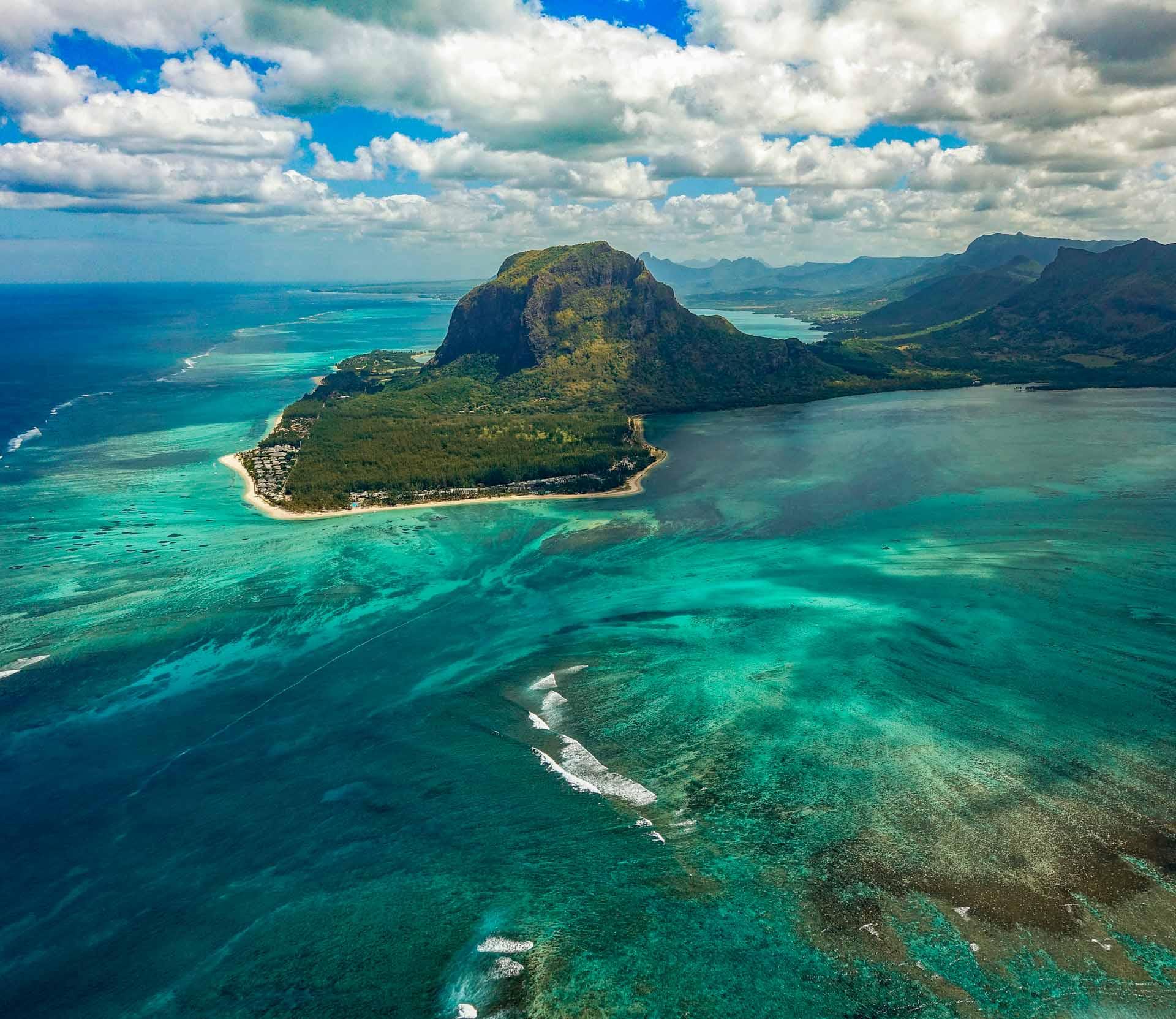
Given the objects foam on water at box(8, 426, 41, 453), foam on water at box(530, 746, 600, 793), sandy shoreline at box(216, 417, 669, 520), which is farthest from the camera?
foam on water at box(8, 426, 41, 453)

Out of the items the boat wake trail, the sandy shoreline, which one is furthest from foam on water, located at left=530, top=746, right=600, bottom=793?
the sandy shoreline

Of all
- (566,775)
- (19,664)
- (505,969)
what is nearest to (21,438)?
(19,664)

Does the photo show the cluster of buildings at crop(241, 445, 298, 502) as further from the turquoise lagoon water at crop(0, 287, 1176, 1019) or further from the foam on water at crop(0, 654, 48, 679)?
the foam on water at crop(0, 654, 48, 679)

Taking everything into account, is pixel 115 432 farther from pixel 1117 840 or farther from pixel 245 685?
pixel 1117 840

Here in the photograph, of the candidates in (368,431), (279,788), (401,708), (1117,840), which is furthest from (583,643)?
(368,431)

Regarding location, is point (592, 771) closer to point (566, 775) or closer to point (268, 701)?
point (566, 775)

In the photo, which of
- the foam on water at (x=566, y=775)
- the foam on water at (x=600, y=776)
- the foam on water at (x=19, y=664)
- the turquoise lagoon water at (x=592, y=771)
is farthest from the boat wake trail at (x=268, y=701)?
the foam on water at (x=600, y=776)
